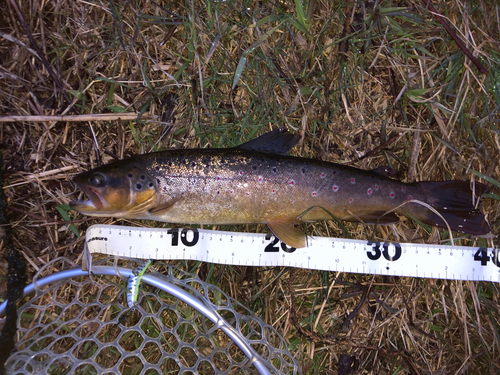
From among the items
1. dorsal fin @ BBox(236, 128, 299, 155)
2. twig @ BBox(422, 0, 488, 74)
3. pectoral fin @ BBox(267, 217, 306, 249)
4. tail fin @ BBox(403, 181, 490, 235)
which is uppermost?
twig @ BBox(422, 0, 488, 74)

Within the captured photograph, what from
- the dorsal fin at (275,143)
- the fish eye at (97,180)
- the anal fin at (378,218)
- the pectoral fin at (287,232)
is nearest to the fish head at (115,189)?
the fish eye at (97,180)

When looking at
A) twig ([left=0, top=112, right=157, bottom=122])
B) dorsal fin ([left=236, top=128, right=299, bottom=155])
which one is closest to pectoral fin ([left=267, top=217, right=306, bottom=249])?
dorsal fin ([left=236, top=128, right=299, bottom=155])

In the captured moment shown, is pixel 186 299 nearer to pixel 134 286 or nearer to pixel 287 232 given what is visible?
pixel 134 286

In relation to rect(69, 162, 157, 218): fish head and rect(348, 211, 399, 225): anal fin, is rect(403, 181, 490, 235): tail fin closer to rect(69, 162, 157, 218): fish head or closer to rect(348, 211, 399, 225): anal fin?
rect(348, 211, 399, 225): anal fin

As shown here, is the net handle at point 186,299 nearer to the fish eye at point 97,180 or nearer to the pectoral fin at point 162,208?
the pectoral fin at point 162,208

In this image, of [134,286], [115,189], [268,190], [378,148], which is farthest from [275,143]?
[134,286]

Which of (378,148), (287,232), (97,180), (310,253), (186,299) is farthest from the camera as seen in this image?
(378,148)

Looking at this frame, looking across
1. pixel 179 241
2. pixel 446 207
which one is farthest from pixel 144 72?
pixel 446 207
